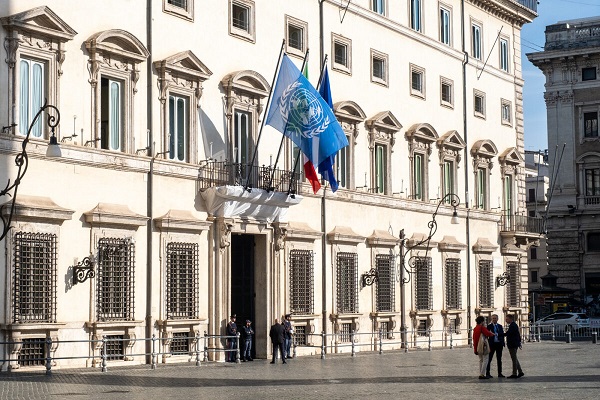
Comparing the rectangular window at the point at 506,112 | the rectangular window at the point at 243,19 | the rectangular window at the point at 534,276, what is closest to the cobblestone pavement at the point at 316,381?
the rectangular window at the point at 243,19

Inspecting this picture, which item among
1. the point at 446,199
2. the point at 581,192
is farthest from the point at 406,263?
the point at 581,192

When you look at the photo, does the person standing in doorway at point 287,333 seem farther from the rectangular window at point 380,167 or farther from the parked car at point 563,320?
the parked car at point 563,320

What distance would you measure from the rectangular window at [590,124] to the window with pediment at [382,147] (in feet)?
128

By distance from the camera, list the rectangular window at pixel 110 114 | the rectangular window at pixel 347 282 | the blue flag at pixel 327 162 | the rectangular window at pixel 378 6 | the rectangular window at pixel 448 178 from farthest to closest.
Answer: the rectangular window at pixel 448 178 < the rectangular window at pixel 378 6 < the rectangular window at pixel 347 282 < the blue flag at pixel 327 162 < the rectangular window at pixel 110 114

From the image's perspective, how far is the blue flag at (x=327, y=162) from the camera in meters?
36.7

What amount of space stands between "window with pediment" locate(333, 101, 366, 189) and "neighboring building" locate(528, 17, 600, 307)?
136 ft

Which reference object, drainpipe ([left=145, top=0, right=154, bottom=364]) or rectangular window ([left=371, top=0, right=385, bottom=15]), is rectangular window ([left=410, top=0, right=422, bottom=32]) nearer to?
rectangular window ([left=371, top=0, right=385, bottom=15])

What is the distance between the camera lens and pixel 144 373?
1157 inches

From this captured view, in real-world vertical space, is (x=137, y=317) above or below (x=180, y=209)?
below

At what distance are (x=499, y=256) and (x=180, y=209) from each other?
22.8 meters

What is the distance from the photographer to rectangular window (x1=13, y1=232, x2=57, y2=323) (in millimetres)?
28219

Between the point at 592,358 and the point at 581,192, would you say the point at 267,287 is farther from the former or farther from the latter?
the point at 581,192

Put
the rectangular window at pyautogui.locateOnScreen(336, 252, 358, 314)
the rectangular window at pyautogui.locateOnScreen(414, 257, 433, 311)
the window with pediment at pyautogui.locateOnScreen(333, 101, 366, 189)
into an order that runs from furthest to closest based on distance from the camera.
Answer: the rectangular window at pyautogui.locateOnScreen(414, 257, 433, 311), the window with pediment at pyautogui.locateOnScreen(333, 101, 366, 189), the rectangular window at pyautogui.locateOnScreen(336, 252, 358, 314)

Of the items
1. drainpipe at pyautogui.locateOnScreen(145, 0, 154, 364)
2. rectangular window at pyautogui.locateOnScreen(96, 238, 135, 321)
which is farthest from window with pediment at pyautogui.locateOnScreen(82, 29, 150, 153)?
rectangular window at pyautogui.locateOnScreen(96, 238, 135, 321)
